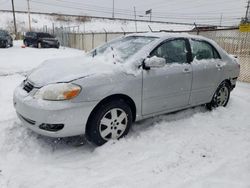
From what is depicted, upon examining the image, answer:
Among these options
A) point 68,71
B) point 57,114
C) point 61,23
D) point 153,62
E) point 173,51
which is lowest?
point 57,114

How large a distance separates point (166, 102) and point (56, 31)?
32.9m

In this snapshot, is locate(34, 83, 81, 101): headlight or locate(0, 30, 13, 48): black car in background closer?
locate(34, 83, 81, 101): headlight

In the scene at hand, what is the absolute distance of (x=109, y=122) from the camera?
377cm

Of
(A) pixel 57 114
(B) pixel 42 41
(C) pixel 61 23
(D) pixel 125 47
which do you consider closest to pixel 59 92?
(A) pixel 57 114

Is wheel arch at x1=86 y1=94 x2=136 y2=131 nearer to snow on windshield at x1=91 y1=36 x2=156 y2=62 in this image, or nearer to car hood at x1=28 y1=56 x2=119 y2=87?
car hood at x1=28 y1=56 x2=119 y2=87

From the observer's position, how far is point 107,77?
12.1 feet

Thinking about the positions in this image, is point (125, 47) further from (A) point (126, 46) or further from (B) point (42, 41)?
(B) point (42, 41)

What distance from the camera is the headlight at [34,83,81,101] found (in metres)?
3.40

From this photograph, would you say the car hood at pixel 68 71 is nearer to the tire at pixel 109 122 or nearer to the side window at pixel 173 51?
the tire at pixel 109 122

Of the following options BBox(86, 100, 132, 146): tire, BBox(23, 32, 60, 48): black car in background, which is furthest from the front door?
BBox(23, 32, 60, 48): black car in background

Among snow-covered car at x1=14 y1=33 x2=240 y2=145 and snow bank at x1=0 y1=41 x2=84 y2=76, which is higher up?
snow-covered car at x1=14 y1=33 x2=240 y2=145

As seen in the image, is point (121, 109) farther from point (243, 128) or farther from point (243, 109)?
point (243, 109)

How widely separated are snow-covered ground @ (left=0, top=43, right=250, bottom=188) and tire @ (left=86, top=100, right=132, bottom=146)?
12cm

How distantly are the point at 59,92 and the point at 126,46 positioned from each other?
1599 millimetres
